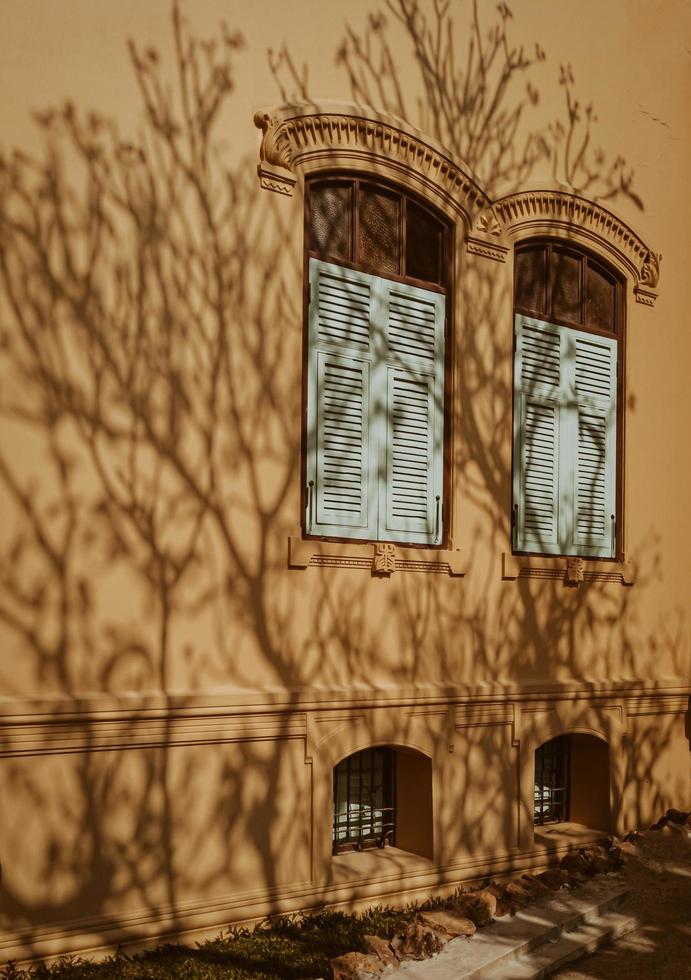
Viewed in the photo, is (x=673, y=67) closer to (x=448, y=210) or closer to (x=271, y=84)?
(x=448, y=210)

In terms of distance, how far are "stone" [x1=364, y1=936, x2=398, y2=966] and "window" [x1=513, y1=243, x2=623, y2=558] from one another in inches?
133

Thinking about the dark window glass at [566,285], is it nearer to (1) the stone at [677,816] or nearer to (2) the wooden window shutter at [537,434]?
(2) the wooden window shutter at [537,434]

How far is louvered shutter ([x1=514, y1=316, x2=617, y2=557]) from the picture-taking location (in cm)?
909

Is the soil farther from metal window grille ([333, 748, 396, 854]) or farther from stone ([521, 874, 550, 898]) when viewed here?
metal window grille ([333, 748, 396, 854])

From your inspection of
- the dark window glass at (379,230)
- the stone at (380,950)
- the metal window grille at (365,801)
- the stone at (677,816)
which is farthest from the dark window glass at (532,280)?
the stone at (380,950)

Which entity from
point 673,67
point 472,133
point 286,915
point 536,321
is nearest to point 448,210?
point 472,133

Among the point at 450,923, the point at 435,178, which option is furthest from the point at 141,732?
the point at 435,178

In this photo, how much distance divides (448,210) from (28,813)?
4.95 metres

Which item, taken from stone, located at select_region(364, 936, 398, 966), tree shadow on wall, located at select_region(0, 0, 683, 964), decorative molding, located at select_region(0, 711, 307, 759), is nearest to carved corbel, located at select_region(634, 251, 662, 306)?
tree shadow on wall, located at select_region(0, 0, 683, 964)

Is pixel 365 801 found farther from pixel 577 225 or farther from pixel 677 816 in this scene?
pixel 577 225

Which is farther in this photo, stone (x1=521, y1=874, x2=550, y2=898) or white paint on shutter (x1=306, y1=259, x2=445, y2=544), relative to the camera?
stone (x1=521, y1=874, x2=550, y2=898)

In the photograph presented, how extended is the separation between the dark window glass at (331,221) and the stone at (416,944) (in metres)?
4.24

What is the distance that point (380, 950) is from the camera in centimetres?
648

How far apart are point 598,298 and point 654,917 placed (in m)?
4.90
